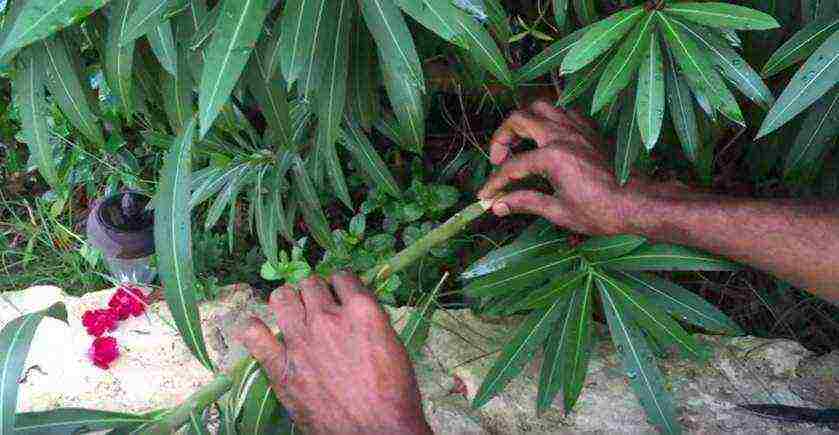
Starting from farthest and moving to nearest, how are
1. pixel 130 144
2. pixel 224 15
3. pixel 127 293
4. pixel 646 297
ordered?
1. pixel 130 144
2. pixel 127 293
3. pixel 646 297
4. pixel 224 15

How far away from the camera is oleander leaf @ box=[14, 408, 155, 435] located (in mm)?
1299

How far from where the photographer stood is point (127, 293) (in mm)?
2189

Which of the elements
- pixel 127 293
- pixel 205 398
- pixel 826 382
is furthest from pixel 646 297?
pixel 127 293

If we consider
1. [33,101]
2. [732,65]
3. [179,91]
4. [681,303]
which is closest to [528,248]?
[681,303]

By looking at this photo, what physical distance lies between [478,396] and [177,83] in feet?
2.64

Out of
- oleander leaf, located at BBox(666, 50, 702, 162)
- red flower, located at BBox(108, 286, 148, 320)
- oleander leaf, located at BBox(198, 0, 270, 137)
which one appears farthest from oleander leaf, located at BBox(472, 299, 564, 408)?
red flower, located at BBox(108, 286, 148, 320)

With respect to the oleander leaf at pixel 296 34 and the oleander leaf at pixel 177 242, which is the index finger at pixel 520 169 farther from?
the oleander leaf at pixel 177 242

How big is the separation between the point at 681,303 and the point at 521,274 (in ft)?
1.04

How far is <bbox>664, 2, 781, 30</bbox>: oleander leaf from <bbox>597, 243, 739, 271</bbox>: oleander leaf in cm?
42

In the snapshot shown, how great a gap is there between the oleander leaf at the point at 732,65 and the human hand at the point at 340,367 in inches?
Result: 28.1

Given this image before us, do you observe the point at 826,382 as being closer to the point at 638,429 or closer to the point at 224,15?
the point at 638,429

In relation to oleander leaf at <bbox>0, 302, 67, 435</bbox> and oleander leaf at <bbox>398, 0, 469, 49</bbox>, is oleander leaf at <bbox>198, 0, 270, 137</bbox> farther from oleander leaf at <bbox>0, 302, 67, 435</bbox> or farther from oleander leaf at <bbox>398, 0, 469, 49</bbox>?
oleander leaf at <bbox>0, 302, 67, 435</bbox>

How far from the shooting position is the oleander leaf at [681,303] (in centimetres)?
165

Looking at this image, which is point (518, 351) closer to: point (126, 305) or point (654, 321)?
point (654, 321)
